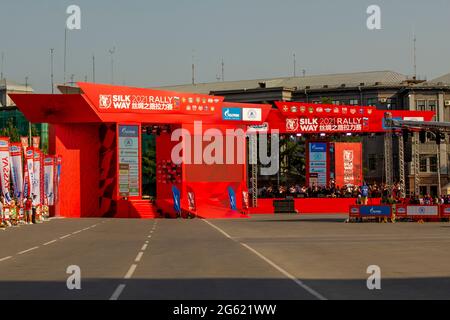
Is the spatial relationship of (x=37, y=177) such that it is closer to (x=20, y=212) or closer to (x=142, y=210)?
(x=20, y=212)

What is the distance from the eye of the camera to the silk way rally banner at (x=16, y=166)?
53344mm

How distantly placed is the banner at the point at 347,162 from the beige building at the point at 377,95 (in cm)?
3636

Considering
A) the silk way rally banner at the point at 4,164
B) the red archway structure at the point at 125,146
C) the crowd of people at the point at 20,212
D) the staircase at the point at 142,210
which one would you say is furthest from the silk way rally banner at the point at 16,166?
the staircase at the point at 142,210

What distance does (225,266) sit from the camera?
2355 centimetres

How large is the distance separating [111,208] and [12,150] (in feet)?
58.3

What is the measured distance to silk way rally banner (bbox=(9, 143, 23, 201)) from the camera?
5334 cm

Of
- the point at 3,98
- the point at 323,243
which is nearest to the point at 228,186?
the point at 323,243

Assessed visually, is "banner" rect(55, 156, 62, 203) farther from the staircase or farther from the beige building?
the beige building

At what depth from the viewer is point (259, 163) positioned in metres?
122

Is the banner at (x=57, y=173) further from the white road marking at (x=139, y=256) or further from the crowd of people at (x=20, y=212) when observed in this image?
Result: the white road marking at (x=139, y=256)

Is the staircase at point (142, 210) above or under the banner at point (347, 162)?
under

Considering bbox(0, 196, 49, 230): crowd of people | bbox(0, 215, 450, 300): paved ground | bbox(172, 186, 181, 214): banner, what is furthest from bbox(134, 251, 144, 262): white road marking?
bbox(172, 186, 181, 214): banner

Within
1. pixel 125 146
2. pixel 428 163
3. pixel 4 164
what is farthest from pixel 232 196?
pixel 428 163

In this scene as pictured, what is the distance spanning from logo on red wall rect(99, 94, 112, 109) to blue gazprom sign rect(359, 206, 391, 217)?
70.7ft
